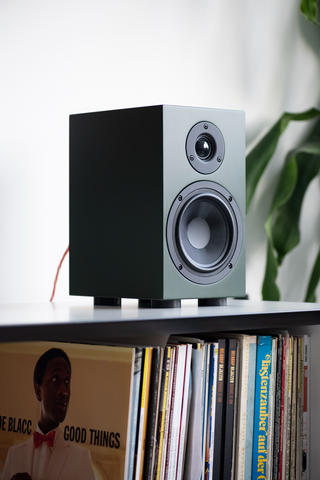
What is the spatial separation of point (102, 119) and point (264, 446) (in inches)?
23.0

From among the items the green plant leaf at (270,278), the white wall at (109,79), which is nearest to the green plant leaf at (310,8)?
the white wall at (109,79)

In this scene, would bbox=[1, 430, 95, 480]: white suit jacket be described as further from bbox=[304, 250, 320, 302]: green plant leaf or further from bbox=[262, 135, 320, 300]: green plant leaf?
bbox=[304, 250, 320, 302]: green plant leaf

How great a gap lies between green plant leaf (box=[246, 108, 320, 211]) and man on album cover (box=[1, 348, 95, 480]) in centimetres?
81

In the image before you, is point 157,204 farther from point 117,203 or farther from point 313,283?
point 313,283

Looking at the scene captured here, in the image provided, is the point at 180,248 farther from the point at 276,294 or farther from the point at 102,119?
the point at 276,294

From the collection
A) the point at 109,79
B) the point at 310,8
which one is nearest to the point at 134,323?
the point at 109,79

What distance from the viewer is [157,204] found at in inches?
31.7

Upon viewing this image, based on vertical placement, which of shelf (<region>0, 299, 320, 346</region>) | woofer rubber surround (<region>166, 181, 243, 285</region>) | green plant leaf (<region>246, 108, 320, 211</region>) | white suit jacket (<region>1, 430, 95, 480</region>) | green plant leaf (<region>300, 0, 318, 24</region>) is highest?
green plant leaf (<region>300, 0, 318, 24</region>)

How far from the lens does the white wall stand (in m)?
1.08

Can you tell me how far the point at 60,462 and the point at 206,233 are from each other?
41cm

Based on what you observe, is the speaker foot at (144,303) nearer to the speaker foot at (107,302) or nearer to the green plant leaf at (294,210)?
the speaker foot at (107,302)

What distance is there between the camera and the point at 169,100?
131 cm

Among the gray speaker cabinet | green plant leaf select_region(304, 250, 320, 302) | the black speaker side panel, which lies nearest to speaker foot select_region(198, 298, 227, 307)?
the gray speaker cabinet

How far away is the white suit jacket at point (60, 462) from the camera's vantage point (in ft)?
2.34
